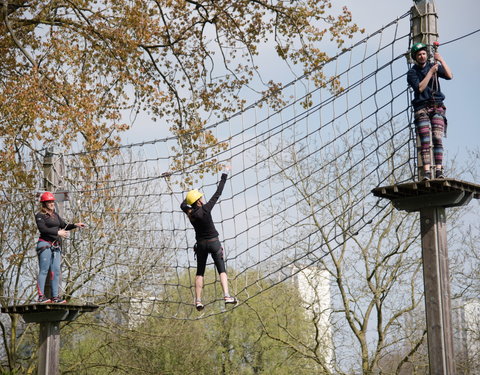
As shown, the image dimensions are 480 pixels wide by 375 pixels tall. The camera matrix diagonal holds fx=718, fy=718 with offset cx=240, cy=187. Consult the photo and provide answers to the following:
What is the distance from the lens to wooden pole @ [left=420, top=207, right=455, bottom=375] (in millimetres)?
4664

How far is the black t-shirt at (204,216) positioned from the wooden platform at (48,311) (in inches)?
65.8

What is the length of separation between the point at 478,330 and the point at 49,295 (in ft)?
38.8

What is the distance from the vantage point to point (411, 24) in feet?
17.7

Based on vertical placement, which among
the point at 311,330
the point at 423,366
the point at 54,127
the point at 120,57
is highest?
the point at 120,57

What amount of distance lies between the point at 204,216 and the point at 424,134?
245 cm

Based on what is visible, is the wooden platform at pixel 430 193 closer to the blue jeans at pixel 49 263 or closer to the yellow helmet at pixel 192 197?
the yellow helmet at pixel 192 197

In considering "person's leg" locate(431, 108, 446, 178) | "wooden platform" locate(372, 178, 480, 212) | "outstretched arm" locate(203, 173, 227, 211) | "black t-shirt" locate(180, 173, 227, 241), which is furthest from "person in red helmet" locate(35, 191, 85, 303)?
"person's leg" locate(431, 108, 446, 178)

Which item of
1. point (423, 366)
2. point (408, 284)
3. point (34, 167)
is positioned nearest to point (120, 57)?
point (34, 167)

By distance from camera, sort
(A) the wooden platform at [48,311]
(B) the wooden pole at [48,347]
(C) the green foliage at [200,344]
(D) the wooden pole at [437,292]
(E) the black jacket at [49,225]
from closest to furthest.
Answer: (D) the wooden pole at [437,292], (A) the wooden platform at [48,311], (E) the black jacket at [49,225], (B) the wooden pole at [48,347], (C) the green foliage at [200,344]

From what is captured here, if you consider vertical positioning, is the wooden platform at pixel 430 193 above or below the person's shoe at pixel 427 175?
below

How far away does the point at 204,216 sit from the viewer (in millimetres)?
6816

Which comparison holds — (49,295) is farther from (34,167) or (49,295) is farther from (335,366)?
(335,366)

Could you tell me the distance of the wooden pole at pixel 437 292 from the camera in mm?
4664

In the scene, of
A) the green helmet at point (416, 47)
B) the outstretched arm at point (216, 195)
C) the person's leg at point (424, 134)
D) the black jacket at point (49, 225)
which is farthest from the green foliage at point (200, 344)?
the green helmet at point (416, 47)
